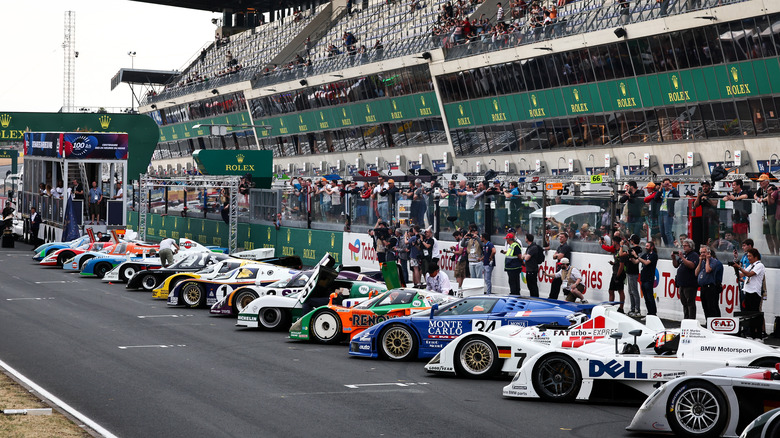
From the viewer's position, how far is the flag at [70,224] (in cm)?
3688

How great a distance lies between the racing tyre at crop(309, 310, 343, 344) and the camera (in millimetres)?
17091

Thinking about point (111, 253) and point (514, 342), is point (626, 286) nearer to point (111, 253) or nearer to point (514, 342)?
point (514, 342)

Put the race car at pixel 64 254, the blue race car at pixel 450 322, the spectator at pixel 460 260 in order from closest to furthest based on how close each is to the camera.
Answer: the blue race car at pixel 450 322 → the spectator at pixel 460 260 → the race car at pixel 64 254

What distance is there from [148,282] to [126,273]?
7.02 feet

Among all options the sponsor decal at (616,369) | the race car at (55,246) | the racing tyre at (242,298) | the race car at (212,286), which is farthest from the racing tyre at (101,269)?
the sponsor decal at (616,369)

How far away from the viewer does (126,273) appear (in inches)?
1090

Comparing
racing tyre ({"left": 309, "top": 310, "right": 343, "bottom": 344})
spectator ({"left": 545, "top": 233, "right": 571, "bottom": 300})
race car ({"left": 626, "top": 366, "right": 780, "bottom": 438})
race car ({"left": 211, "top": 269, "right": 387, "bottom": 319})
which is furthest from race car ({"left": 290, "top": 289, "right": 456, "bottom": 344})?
race car ({"left": 626, "top": 366, "right": 780, "bottom": 438})

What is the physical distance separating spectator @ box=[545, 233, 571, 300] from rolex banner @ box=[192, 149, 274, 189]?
17.3 meters

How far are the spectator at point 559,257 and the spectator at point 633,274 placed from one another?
61.1 inches

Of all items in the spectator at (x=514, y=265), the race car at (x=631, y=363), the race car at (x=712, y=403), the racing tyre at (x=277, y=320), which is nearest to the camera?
the race car at (x=712, y=403)

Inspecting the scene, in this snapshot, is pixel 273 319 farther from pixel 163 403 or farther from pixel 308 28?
pixel 308 28

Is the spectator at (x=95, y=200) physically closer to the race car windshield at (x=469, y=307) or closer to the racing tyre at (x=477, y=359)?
the race car windshield at (x=469, y=307)

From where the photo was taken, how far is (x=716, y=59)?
36.6m

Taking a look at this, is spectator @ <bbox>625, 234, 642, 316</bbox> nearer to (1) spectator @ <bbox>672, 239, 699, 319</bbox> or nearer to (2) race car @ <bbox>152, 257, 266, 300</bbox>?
(1) spectator @ <bbox>672, 239, 699, 319</bbox>
